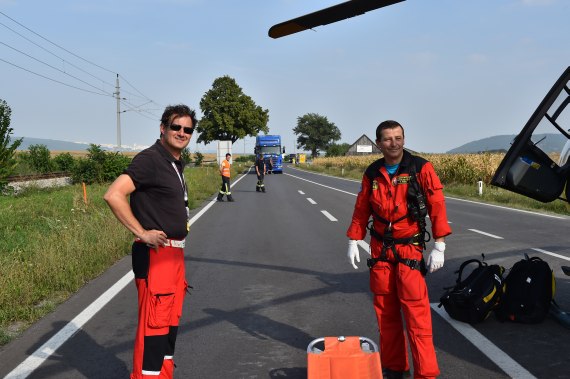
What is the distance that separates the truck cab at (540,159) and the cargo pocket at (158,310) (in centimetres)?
327

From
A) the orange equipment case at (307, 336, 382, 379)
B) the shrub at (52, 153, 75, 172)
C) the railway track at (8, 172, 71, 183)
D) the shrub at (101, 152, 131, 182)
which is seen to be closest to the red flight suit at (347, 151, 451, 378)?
the orange equipment case at (307, 336, 382, 379)

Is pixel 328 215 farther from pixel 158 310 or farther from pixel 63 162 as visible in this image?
pixel 63 162

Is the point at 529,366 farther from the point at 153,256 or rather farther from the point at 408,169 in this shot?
the point at 153,256

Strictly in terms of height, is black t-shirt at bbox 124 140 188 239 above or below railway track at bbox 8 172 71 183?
above

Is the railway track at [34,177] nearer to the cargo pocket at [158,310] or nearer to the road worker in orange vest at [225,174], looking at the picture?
the road worker in orange vest at [225,174]

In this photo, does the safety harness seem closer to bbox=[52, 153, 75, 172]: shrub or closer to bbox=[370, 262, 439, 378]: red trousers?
bbox=[370, 262, 439, 378]: red trousers

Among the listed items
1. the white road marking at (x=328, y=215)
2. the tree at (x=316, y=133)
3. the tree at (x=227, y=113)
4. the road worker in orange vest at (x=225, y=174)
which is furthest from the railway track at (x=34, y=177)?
the tree at (x=316, y=133)

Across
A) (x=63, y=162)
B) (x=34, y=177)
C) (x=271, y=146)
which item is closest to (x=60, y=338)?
(x=34, y=177)

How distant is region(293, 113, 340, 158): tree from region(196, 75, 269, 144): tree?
80.7m

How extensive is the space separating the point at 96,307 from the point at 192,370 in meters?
2.12

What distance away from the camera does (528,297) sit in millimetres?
4637

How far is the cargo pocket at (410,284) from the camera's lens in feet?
10.8

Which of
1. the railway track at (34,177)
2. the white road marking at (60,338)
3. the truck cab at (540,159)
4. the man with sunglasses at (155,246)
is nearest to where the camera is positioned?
the man with sunglasses at (155,246)

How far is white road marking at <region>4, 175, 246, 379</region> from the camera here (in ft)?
12.0
